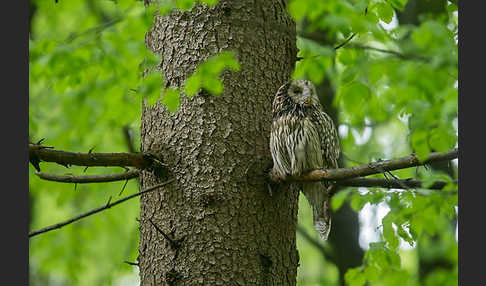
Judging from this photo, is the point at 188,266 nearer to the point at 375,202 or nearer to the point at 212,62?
the point at 212,62

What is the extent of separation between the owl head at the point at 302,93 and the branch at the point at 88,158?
1.05 meters

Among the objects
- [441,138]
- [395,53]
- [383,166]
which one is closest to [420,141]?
[441,138]

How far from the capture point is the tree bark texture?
3.07m

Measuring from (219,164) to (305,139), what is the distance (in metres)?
0.74

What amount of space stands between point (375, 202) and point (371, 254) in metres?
0.43

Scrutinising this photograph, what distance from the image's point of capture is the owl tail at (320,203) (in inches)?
150

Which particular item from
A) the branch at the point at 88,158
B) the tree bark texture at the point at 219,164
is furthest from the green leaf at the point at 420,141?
the branch at the point at 88,158

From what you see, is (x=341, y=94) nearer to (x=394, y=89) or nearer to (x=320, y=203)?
(x=394, y=89)

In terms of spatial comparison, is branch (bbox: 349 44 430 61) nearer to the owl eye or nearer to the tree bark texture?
the owl eye

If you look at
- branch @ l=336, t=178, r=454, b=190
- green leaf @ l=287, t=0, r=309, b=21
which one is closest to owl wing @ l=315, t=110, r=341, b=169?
branch @ l=336, t=178, r=454, b=190

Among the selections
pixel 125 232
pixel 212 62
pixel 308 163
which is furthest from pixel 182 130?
pixel 125 232

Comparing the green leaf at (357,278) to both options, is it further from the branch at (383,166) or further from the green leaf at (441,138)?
the branch at (383,166)

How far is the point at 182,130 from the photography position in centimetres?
326

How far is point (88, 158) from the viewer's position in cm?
290
